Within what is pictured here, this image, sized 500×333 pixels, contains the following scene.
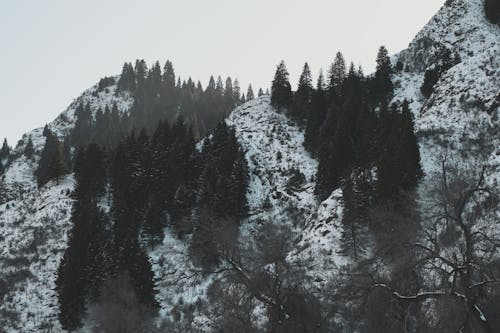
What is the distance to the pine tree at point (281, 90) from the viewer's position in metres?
97.9

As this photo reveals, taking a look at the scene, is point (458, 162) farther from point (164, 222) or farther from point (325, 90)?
point (325, 90)

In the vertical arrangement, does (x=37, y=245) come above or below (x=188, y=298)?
above

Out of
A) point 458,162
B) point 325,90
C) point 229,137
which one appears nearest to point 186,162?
point 229,137

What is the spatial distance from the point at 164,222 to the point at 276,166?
20.2 meters

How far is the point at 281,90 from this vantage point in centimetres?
9862

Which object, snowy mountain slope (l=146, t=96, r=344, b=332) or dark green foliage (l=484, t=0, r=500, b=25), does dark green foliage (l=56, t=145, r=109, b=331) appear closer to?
snowy mountain slope (l=146, t=96, r=344, b=332)

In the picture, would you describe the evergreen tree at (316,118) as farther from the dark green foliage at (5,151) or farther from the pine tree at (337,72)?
the dark green foliage at (5,151)

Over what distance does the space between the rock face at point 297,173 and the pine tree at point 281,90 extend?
8.99 feet

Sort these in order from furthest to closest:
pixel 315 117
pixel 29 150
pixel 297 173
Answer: pixel 29 150, pixel 315 117, pixel 297 173

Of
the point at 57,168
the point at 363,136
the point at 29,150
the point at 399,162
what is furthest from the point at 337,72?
the point at 29,150

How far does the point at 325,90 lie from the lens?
96.2 m

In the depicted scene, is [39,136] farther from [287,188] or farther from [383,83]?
[383,83]

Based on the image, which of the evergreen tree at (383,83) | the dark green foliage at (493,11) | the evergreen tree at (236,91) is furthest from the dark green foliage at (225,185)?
the evergreen tree at (236,91)

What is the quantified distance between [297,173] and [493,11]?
157 feet
